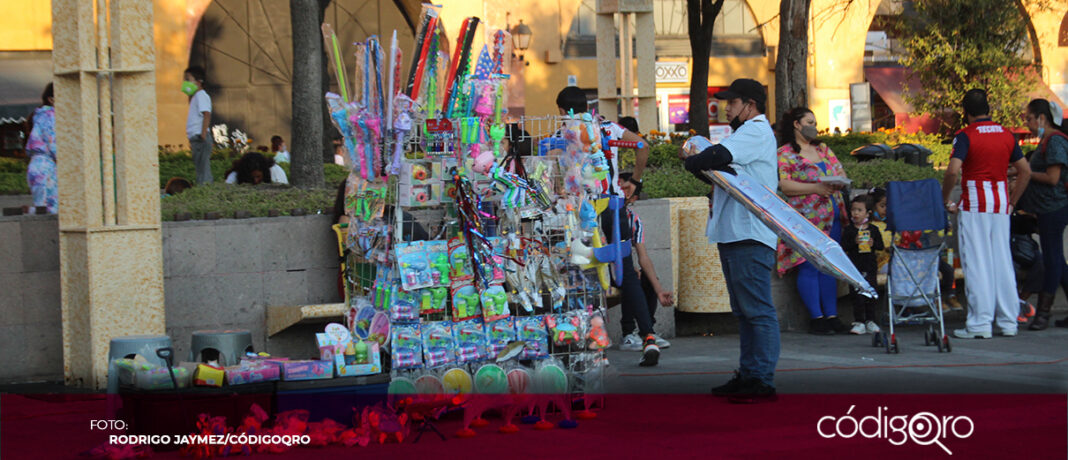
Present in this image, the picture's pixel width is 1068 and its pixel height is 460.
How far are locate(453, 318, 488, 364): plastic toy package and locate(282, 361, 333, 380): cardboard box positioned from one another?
0.81m

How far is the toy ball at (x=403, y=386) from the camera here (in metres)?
6.41

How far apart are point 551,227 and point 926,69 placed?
22845 millimetres

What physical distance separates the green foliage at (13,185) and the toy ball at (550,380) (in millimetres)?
9897

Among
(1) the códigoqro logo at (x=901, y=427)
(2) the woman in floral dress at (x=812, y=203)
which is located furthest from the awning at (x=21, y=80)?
(1) the códigoqro logo at (x=901, y=427)

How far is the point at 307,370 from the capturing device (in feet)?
19.7

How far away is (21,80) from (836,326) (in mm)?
19103

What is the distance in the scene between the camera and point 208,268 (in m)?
8.55

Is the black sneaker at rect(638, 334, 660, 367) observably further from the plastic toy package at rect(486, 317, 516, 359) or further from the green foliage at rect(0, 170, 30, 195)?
the green foliage at rect(0, 170, 30, 195)

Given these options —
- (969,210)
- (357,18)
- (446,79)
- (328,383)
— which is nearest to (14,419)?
(328,383)

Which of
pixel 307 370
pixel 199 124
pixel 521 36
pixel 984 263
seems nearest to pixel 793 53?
pixel 984 263

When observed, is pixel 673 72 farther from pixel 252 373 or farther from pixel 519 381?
pixel 252 373

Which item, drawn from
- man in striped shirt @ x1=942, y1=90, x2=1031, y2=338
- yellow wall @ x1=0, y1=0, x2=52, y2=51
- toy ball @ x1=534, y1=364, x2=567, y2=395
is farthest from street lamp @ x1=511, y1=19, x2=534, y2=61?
toy ball @ x1=534, y1=364, x2=567, y2=395

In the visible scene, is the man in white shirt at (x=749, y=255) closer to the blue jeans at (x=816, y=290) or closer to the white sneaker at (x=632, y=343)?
the white sneaker at (x=632, y=343)

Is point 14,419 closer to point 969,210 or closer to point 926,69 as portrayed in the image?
point 969,210
